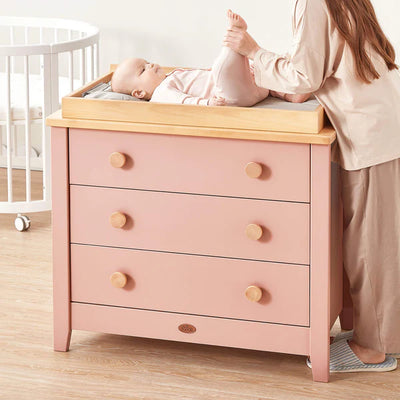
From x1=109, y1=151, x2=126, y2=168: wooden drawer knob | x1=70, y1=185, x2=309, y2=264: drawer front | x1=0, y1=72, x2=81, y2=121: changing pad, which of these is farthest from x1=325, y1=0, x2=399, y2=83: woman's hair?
x1=0, y1=72, x2=81, y2=121: changing pad

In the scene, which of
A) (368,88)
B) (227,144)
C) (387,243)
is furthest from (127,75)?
(387,243)

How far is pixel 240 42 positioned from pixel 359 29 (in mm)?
278

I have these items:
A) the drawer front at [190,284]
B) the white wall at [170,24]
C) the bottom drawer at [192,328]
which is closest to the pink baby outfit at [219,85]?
the drawer front at [190,284]

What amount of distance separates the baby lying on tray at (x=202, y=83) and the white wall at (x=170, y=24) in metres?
1.27

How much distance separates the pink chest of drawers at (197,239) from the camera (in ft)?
7.38

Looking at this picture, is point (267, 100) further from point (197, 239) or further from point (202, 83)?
point (197, 239)

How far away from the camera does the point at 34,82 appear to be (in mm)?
3760

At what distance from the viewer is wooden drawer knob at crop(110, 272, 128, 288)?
2.40 metres

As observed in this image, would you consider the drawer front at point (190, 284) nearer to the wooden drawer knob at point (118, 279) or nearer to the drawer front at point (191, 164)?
the wooden drawer knob at point (118, 279)

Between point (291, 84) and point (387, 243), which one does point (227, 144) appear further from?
point (387, 243)

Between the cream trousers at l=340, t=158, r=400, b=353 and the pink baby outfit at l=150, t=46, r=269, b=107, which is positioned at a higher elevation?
the pink baby outfit at l=150, t=46, r=269, b=107

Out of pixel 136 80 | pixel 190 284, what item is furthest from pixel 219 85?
pixel 190 284

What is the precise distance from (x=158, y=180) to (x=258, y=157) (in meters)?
0.26

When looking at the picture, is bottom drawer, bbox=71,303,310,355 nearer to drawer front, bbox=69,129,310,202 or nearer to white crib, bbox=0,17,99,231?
drawer front, bbox=69,129,310,202
